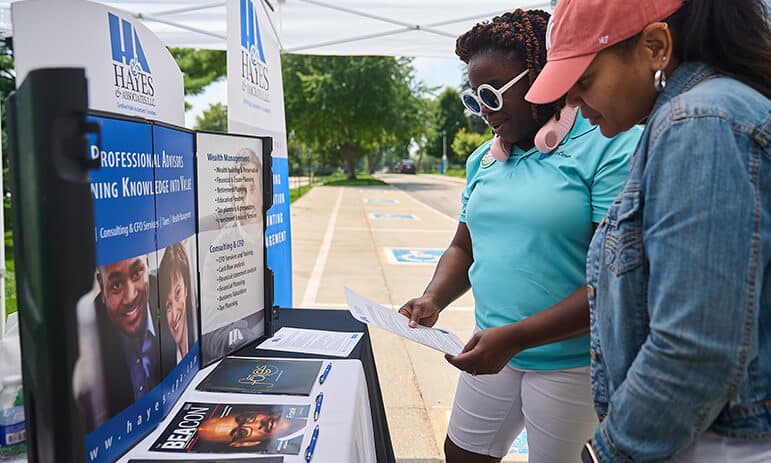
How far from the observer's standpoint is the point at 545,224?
1583 millimetres

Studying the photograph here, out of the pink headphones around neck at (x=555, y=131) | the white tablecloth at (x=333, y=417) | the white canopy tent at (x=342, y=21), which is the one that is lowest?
the white tablecloth at (x=333, y=417)

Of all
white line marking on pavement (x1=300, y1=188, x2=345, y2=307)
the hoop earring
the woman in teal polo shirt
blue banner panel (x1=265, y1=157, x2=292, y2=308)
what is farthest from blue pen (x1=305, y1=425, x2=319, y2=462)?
white line marking on pavement (x1=300, y1=188, x2=345, y2=307)

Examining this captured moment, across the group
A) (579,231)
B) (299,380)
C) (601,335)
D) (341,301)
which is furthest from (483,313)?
(341,301)

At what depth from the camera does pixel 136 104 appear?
153 centimetres

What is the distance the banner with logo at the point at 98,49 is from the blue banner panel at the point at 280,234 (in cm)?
157

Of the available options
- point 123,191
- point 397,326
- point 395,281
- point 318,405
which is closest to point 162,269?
point 123,191

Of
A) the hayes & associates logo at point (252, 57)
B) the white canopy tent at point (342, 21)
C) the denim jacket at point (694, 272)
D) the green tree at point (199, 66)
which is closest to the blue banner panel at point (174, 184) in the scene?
the denim jacket at point (694, 272)

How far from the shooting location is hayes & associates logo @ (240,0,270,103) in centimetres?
277

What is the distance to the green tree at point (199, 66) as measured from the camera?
14.5 m

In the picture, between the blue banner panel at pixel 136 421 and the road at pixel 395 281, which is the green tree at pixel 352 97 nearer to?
the road at pixel 395 281

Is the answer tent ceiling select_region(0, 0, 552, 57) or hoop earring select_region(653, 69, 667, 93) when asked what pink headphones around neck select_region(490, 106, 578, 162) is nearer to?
hoop earring select_region(653, 69, 667, 93)

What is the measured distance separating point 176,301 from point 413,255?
314 inches

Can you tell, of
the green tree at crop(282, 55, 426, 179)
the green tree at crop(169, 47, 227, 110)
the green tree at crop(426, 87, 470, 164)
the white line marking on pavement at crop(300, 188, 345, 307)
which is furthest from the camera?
the green tree at crop(426, 87, 470, 164)

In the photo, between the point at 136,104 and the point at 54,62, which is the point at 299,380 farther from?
the point at 54,62
